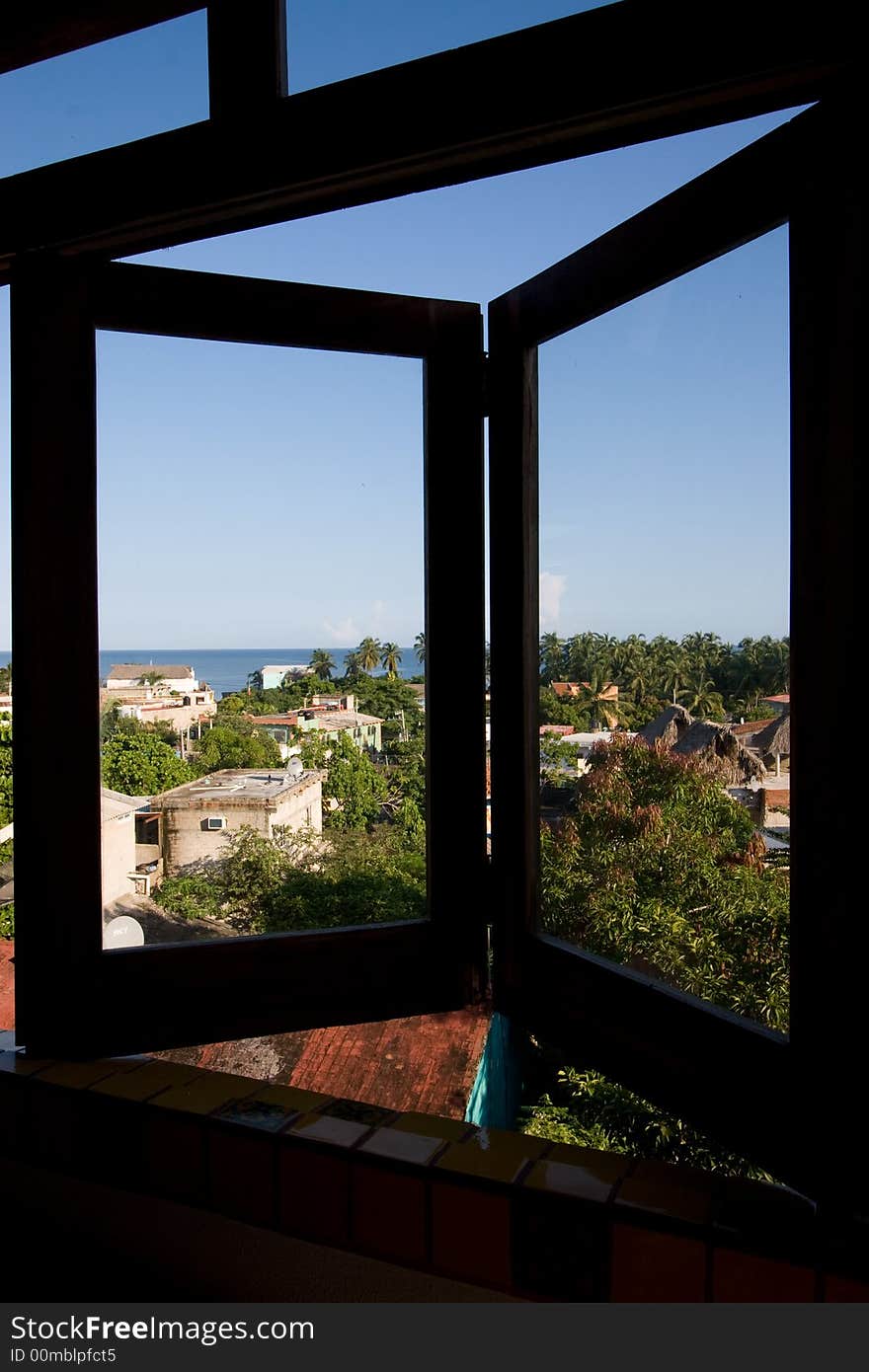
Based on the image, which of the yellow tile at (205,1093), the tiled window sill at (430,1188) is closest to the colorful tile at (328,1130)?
the tiled window sill at (430,1188)

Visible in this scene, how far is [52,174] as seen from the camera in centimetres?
111

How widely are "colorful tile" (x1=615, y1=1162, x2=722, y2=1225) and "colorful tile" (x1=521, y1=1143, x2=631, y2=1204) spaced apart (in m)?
0.02

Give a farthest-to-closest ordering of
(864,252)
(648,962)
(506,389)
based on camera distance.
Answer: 1. (506,389)
2. (648,962)
3. (864,252)

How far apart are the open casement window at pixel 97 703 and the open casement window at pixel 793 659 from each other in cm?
Result: 11

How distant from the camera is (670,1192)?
87 cm

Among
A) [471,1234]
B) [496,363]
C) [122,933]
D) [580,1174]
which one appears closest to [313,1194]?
[471,1234]

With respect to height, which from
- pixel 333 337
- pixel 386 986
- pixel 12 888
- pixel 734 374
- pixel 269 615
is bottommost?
pixel 386 986

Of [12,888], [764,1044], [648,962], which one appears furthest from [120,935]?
[764,1044]

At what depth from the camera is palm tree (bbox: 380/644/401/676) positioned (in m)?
1.21

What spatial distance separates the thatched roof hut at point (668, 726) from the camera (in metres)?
1.04

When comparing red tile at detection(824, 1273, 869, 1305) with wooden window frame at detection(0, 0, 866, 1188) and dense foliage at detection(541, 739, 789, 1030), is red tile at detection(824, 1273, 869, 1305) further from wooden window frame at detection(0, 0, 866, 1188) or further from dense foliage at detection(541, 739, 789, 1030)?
dense foliage at detection(541, 739, 789, 1030)

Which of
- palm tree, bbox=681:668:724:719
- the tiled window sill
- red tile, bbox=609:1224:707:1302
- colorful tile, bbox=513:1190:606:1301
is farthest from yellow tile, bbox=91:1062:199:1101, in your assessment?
palm tree, bbox=681:668:724:719

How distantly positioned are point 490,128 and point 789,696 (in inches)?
27.9

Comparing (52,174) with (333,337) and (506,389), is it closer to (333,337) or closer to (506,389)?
(333,337)
